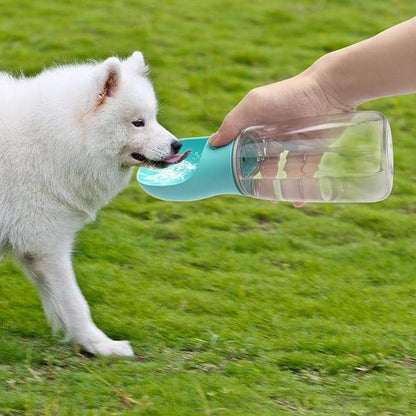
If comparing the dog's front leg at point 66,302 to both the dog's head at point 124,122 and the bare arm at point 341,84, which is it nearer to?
the dog's head at point 124,122

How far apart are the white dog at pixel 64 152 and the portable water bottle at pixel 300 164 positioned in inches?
9.3

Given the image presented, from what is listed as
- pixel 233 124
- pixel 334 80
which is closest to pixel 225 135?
pixel 233 124

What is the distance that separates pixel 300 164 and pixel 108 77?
1.08 metres

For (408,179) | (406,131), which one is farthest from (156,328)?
(406,131)

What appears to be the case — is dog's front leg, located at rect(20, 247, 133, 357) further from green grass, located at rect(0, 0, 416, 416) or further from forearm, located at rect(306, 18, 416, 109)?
forearm, located at rect(306, 18, 416, 109)

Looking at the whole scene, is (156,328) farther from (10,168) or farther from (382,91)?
(382,91)

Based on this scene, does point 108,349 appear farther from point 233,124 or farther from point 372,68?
point 372,68

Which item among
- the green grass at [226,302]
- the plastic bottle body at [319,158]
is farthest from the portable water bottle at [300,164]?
the green grass at [226,302]

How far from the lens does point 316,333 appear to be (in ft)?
16.0

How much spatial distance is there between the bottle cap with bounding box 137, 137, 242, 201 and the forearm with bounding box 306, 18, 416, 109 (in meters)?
0.59

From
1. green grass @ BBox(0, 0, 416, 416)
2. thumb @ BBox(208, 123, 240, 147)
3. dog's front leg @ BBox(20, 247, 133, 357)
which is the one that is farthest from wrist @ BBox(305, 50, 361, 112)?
dog's front leg @ BBox(20, 247, 133, 357)

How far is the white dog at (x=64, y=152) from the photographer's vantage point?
170 inches

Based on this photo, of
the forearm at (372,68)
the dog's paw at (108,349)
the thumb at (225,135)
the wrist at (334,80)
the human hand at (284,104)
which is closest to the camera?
the forearm at (372,68)

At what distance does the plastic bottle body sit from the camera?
434 centimetres
